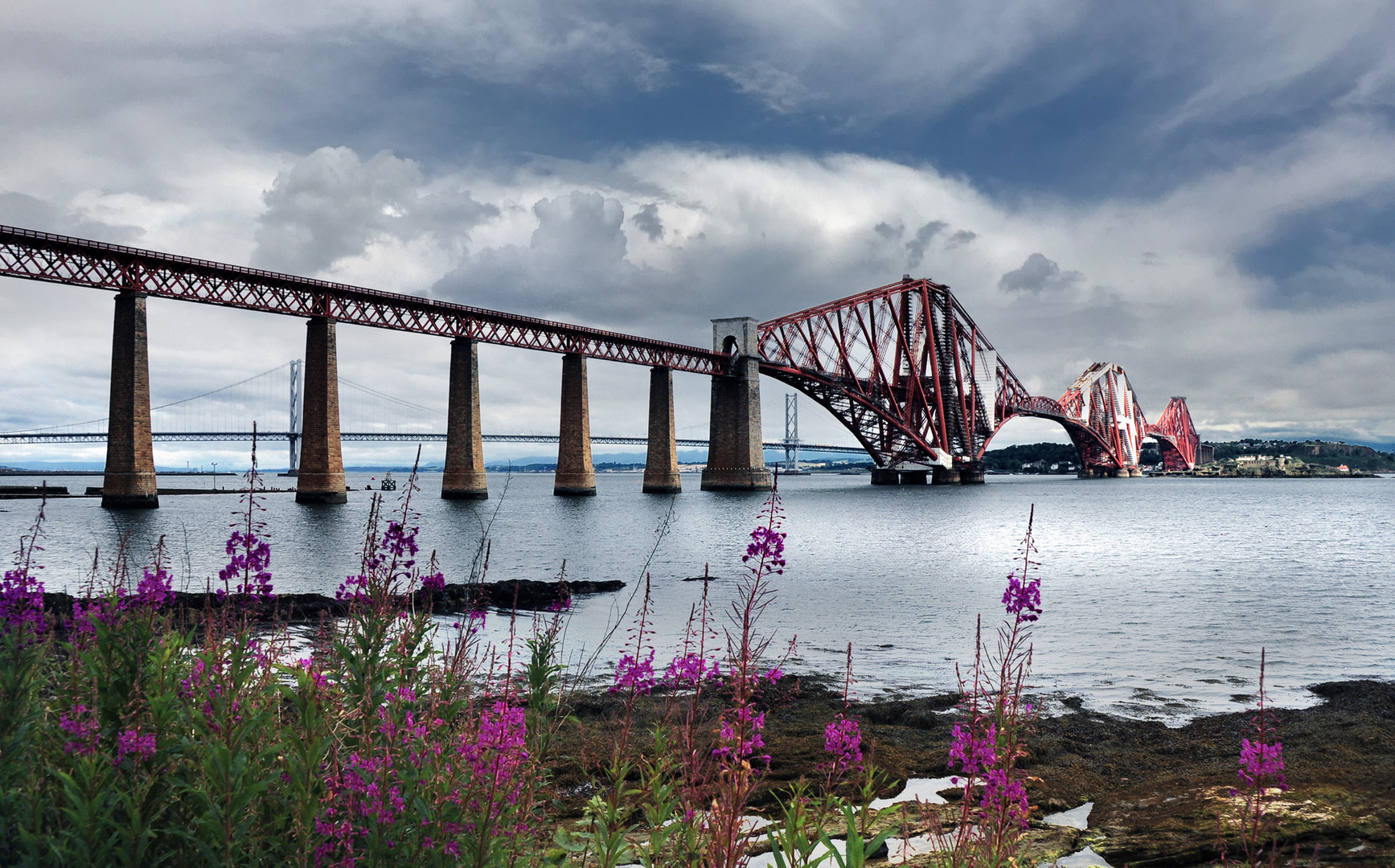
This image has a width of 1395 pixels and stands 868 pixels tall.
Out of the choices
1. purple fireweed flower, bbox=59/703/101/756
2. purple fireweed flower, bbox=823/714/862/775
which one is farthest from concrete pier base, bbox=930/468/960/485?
purple fireweed flower, bbox=59/703/101/756

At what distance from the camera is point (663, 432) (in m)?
85.5

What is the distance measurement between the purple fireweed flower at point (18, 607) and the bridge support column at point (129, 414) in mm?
53666

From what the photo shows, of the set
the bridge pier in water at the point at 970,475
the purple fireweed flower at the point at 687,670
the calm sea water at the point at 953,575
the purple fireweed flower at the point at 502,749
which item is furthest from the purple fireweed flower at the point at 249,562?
the bridge pier in water at the point at 970,475

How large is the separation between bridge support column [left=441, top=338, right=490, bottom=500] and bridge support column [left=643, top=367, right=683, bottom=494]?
2172cm

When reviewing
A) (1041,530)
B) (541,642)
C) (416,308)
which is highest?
(416,308)

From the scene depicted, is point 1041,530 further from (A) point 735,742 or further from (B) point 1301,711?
(A) point 735,742

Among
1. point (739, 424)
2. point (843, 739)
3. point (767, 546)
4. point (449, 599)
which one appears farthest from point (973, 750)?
point (739, 424)

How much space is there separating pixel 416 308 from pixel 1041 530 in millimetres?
49351

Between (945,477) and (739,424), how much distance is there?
131 feet

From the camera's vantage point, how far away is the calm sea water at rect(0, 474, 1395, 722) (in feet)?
46.1

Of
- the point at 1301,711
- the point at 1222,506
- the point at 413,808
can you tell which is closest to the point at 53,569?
the point at 413,808

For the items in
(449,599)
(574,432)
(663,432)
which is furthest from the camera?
(663,432)

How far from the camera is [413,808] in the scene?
9.17 ft

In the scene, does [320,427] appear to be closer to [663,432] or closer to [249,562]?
[663,432]
